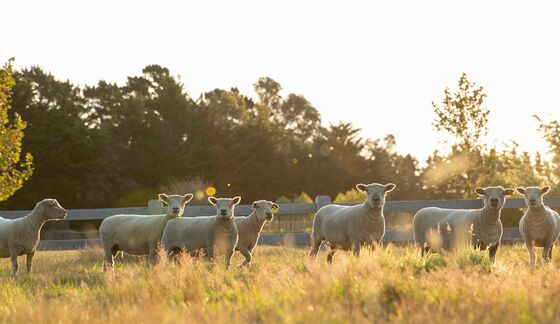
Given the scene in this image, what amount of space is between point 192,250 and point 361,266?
5517 millimetres

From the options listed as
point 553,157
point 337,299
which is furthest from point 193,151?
point 337,299

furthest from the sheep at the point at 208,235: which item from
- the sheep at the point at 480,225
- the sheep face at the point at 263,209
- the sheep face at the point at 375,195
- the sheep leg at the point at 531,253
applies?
the sheep leg at the point at 531,253

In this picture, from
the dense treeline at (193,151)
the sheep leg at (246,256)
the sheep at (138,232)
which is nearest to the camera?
the sheep at (138,232)

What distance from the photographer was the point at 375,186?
38.9ft

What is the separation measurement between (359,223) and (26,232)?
246 inches

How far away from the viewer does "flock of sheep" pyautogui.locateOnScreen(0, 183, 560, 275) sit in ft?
38.6

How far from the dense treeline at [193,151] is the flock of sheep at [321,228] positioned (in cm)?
1512

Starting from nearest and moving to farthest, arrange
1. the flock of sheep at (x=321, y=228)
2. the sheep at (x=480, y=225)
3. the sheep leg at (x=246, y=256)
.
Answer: the sheep at (x=480, y=225) → the flock of sheep at (x=321, y=228) → the sheep leg at (x=246, y=256)

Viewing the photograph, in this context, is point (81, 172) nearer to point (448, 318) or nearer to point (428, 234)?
point (428, 234)

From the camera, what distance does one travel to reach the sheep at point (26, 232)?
43.1 feet

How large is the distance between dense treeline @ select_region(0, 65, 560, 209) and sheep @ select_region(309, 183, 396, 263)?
1622cm

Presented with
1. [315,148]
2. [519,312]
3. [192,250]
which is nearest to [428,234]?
[192,250]

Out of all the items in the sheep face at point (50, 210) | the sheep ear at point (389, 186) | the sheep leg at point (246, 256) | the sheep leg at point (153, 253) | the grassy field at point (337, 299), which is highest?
the sheep ear at point (389, 186)

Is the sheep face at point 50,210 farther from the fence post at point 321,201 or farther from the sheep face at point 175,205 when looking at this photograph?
the fence post at point 321,201
